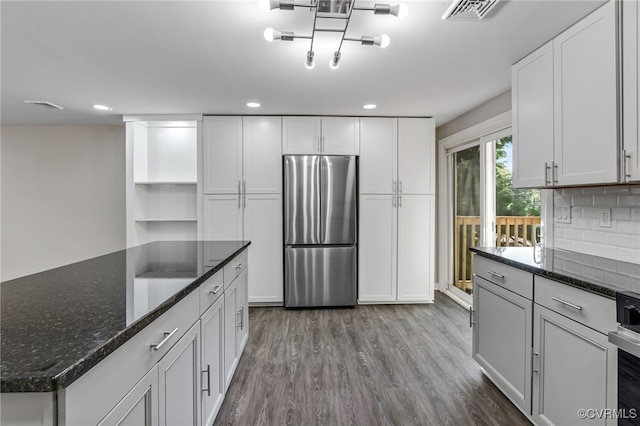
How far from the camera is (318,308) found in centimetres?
369

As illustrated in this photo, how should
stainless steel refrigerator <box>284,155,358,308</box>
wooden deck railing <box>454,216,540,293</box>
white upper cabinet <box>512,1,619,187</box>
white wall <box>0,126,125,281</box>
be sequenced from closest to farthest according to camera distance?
white upper cabinet <box>512,1,619,187</box> < wooden deck railing <box>454,216,540,293</box> < stainless steel refrigerator <box>284,155,358,308</box> < white wall <box>0,126,125,281</box>

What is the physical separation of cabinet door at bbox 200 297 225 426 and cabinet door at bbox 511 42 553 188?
2.22 metres

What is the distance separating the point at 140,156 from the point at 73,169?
1236mm

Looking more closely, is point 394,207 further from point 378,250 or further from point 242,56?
point 242,56

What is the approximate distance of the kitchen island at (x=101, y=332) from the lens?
62cm

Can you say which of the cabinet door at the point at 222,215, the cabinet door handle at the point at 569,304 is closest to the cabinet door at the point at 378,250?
the cabinet door at the point at 222,215

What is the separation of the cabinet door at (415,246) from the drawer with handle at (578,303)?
2.11 m

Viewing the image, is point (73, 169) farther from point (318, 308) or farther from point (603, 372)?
point (603, 372)

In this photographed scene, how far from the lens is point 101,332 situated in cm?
80

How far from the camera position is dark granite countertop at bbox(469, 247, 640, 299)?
4.28ft

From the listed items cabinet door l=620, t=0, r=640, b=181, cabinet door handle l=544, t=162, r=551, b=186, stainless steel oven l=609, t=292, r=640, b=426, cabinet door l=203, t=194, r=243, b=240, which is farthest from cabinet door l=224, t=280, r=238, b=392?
cabinet door l=620, t=0, r=640, b=181

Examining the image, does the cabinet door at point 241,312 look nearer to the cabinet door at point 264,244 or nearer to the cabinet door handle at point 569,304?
the cabinet door at point 264,244

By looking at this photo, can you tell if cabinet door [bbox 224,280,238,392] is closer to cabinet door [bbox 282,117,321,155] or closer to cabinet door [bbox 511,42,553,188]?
cabinet door [bbox 282,117,321,155]

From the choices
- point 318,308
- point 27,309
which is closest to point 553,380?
point 27,309
